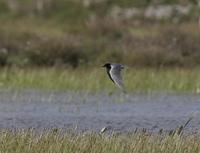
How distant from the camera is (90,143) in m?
9.43

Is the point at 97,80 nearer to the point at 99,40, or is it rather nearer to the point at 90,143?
the point at 99,40

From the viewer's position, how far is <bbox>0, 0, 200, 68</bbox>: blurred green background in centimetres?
2064

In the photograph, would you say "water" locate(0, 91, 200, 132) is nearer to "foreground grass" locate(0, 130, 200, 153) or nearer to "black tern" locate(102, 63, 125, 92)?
"black tern" locate(102, 63, 125, 92)

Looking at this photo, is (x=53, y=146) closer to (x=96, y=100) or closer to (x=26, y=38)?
(x=96, y=100)

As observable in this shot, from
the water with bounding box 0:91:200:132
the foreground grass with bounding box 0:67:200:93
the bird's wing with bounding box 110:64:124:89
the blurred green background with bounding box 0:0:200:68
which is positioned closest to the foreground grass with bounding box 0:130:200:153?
the bird's wing with bounding box 110:64:124:89

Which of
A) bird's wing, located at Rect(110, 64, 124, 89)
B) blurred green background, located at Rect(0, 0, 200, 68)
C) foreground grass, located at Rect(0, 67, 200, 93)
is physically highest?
blurred green background, located at Rect(0, 0, 200, 68)

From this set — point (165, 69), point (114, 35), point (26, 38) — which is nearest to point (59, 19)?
point (114, 35)

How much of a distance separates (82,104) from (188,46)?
25.8 ft

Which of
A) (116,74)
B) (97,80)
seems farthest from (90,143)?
(97,80)

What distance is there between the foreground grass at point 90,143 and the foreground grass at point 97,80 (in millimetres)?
6996

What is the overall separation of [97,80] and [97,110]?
3078mm

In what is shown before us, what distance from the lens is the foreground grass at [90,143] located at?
30.5ft

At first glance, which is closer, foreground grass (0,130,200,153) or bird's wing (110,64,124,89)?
foreground grass (0,130,200,153)

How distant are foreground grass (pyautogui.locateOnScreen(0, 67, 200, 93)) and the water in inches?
20.0
